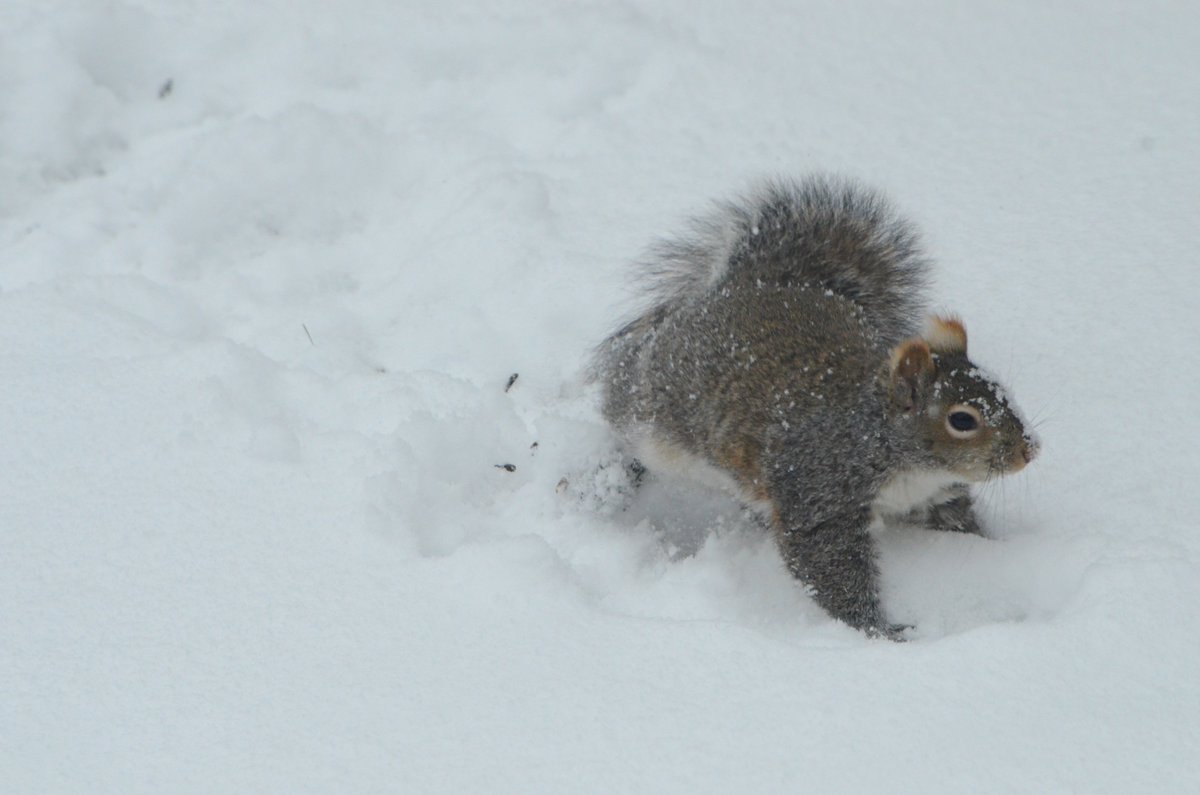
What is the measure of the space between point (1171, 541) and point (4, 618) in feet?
7.30

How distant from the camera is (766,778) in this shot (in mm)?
1752

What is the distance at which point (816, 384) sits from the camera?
2486 mm

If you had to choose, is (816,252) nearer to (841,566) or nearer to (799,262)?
(799,262)

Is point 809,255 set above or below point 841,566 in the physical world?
above

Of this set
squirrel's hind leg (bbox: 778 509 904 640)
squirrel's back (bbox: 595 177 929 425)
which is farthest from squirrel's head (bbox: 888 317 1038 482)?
squirrel's back (bbox: 595 177 929 425)

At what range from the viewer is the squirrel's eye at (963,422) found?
229 centimetres

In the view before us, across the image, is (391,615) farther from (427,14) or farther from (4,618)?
(427,14)

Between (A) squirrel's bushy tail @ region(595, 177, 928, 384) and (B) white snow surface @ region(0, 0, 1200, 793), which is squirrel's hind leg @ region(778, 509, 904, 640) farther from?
(A) squirrel's bushy tail @ region(595, 177, 928, 384)

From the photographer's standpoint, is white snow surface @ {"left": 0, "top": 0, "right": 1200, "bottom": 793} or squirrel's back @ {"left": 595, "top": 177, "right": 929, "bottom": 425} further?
squirrel's back @ {"left": 595, "top": 177, "right": 929, "bottom": 425}

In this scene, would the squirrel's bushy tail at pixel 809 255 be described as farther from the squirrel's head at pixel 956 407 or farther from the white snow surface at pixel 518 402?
the squirrel's head at pixel 956 407

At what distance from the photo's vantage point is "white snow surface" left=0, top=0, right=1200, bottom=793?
1873 mm

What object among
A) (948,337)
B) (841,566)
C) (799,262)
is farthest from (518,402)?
(948,337)

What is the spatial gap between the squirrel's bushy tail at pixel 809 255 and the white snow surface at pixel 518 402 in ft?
0.75

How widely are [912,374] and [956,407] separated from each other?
0.11m
